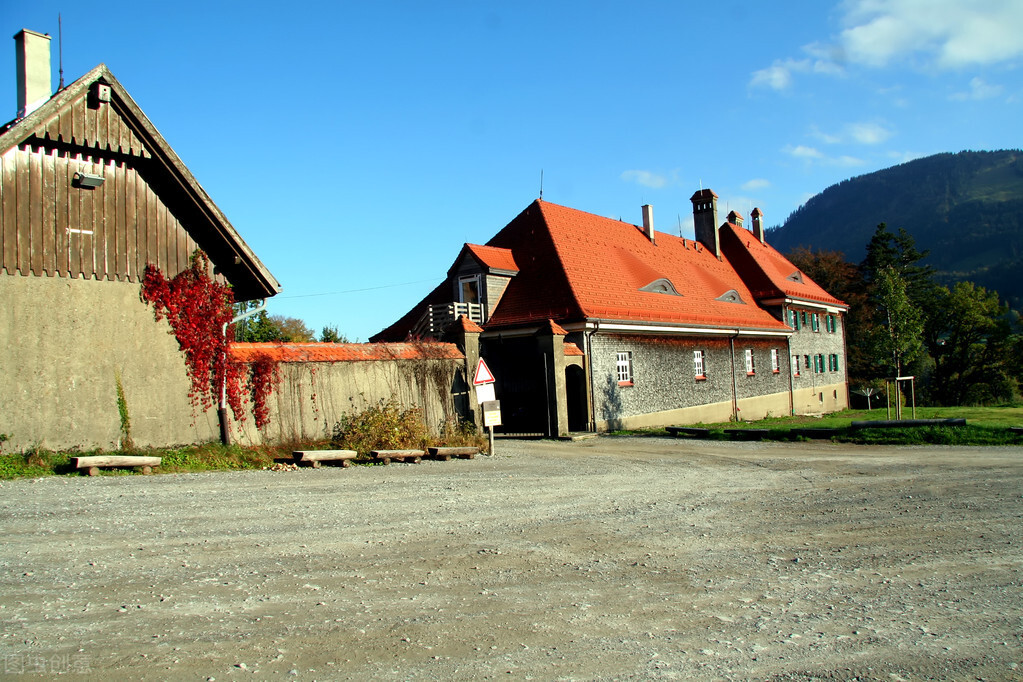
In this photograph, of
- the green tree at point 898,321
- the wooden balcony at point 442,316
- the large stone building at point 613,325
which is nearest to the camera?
the large stone building at point 613,325

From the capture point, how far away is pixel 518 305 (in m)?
25.7

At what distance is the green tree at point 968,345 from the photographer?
2184 inches

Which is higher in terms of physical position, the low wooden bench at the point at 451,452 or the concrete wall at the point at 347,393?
the concrete wall at the point at 347,393

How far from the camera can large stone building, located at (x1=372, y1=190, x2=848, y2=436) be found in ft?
77.3

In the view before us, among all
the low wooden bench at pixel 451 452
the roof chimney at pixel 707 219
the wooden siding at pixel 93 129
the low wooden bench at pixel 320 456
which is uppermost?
the roof chimney at pixel 707 219

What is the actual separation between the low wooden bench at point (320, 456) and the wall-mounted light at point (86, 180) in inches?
241

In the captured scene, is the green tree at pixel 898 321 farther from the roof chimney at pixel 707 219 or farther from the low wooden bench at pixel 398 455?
the low wooden bench at pixel 398 455

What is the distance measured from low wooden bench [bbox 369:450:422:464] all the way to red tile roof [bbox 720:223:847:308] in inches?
1082

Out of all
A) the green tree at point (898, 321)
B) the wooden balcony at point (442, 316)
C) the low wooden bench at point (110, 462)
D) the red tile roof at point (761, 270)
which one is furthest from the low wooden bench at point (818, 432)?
the red tile roof at point (761, 270)

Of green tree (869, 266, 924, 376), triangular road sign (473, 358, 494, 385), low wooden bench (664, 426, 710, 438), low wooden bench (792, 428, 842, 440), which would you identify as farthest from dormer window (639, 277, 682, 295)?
triangular road sign (473, 358, 494, 385)

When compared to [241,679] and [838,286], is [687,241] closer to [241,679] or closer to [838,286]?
[838,286]

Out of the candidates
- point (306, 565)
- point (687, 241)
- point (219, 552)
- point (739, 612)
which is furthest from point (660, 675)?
point (687, 241)

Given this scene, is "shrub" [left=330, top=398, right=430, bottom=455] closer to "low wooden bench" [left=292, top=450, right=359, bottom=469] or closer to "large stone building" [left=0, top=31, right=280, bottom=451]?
"low wooden bench" [left=292, top=450, right=359, bottom=469]

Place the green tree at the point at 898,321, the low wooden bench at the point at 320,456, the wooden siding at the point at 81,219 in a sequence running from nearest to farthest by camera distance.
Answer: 1. the wooden siding at the point at 81,219
2. the low wooden bench at the point at 320,456
3. the green tree at the point at 898,321
